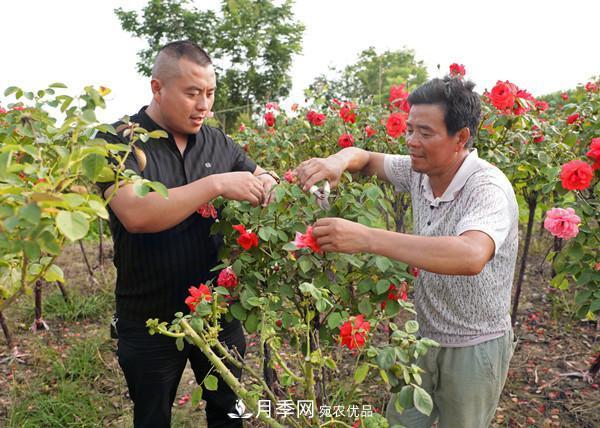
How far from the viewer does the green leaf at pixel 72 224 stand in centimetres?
79

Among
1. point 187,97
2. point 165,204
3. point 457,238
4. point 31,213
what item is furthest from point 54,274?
point 457,238

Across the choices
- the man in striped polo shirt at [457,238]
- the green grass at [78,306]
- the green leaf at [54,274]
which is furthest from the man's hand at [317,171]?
the green grass at [78,306]

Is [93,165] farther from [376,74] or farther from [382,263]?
[376,74]

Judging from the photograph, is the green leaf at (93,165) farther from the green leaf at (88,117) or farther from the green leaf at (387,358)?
the green leaf at (387,358)

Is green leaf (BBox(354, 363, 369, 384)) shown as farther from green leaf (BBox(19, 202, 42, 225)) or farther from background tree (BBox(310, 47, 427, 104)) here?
background tree (BBox(310, 47, 427, 104))

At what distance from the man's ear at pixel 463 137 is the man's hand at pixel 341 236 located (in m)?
0.51

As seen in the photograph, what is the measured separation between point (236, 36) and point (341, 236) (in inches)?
936

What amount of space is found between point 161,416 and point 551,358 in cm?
262

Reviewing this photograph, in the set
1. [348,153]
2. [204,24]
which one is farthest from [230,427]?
[204,24]

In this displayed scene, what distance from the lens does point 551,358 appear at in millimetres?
3297

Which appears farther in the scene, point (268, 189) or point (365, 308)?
point (268, 189)

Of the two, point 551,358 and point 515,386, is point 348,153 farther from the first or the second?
point 551,358

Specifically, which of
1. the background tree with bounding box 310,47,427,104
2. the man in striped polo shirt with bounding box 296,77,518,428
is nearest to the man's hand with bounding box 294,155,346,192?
the man in striped polo shirt with bounding box 296,77,518,428

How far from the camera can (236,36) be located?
76.3 ft
